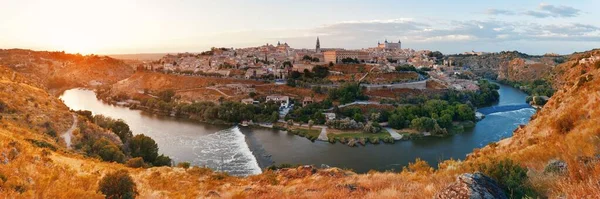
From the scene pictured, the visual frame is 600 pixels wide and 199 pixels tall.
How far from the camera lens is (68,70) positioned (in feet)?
236

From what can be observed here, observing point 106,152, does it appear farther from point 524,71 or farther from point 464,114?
point 524,71

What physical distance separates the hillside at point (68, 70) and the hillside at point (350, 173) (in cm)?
5446

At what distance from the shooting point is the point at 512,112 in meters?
35.2

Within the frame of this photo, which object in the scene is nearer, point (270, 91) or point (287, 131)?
point (287, 131)

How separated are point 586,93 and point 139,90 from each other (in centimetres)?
4719

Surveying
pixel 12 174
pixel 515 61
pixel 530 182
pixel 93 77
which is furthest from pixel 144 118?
pixel 515 61

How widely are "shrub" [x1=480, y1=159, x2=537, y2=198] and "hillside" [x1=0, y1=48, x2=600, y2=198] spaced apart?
0.09ft

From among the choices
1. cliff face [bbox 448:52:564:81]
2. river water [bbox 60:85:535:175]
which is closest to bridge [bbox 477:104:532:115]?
river water [bbox 60:85:535:175]

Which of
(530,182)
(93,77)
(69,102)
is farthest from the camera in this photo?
(93,77)

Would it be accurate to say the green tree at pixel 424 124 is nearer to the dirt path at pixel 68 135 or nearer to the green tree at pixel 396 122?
the green tree at pixel 396 122

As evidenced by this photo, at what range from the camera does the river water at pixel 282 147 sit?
20.8 metres

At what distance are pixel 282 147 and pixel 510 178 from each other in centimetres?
2052

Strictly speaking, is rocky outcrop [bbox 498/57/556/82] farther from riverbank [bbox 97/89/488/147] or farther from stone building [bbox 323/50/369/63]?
riverbank [bbox 97/89/488/147]

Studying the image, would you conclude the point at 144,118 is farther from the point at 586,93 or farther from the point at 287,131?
the point at 586,93
